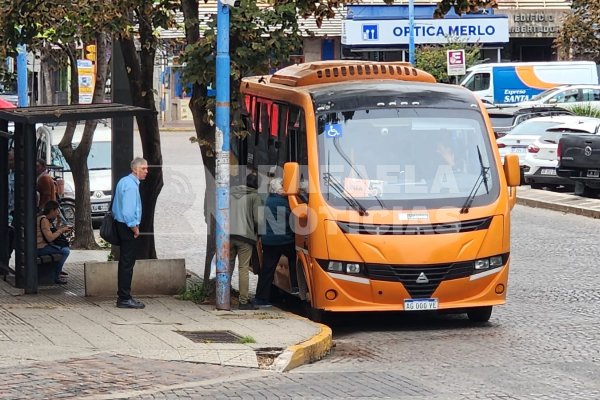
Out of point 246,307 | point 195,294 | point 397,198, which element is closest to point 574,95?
point 195,294

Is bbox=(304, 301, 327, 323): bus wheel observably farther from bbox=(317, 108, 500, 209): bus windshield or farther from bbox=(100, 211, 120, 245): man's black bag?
bbox=(100, 211, 120, 245): man's black bag

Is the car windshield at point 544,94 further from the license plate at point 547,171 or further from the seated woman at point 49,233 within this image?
the seated woman at point 49,233

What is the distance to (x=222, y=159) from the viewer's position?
13672 millimetres

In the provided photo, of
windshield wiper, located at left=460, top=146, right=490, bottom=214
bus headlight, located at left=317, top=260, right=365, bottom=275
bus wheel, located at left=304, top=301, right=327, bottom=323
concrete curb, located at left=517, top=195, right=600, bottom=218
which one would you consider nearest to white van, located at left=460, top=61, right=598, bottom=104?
concrete curb, located at left=517, top=195, right=600, bottom=218

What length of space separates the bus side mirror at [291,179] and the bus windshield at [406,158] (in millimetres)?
292

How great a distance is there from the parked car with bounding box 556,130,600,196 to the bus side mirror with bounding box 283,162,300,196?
47.3 ft

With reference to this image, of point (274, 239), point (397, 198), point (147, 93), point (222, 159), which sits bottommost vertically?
point (274, 239)

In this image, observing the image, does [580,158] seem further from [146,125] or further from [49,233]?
[49,233]

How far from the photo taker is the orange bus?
13.0m

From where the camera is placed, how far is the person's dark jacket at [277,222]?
1398 centimetres

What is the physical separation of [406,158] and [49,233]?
4.78 metres

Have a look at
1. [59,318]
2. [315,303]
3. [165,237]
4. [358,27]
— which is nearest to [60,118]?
[59,318]

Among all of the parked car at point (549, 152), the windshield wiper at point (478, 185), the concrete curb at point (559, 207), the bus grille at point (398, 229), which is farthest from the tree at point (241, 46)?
the parked car at point (549, 152)

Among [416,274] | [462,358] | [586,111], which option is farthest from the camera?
[586,111]
